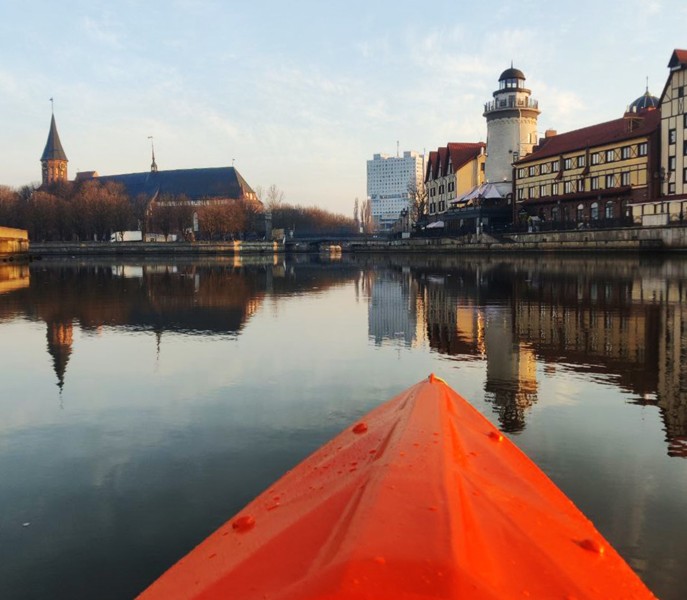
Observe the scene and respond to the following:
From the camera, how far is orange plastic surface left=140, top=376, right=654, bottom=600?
2355 mm

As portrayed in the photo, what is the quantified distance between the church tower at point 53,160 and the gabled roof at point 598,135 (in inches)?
4757

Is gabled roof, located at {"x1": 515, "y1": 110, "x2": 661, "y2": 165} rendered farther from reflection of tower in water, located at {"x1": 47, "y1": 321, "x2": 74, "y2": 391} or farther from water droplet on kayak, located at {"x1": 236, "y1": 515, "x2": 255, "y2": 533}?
water droplet on kayak, located at {"x1": 236, "y1": 515, "x2": 255, "y2": 533}

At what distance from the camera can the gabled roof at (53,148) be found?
493 ft

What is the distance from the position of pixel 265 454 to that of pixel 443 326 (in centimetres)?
1033

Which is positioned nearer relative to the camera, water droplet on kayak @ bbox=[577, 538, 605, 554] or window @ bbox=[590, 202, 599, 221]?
water droplet on kayak @ bbox=[577, 538, 605, 554]

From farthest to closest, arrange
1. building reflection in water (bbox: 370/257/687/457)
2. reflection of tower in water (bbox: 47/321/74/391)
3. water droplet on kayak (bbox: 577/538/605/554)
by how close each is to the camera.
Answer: reflection of tower in water (bbox: 47/321/74/391)
building reflection in water (bbox: 370/257/687/457)
water droplet on kayak (bbox: 577/538/605/554)

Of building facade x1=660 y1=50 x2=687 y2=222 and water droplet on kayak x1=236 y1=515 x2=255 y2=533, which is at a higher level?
building facade x1=660 y1=50 x2=687 y2=222

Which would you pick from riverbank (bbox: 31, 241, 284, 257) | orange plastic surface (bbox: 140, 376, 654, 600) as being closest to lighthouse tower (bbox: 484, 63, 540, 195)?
riverbank (bbox: 31, 241, 284, 257)

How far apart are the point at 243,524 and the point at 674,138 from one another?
61.0m

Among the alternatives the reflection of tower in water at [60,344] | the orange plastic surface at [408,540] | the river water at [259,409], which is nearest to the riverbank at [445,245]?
the river water at [259,409]

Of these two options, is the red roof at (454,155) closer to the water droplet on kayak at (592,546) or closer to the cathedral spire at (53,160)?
the water droplet on kayak at (592,546)

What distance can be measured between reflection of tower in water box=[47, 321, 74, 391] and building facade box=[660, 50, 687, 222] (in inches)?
1951

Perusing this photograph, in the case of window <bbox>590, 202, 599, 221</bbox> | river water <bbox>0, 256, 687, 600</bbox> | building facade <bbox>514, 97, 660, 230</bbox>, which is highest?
building facade <bbox>514, 97, 660, 230</bbox>

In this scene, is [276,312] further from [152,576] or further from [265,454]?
[152,576]
